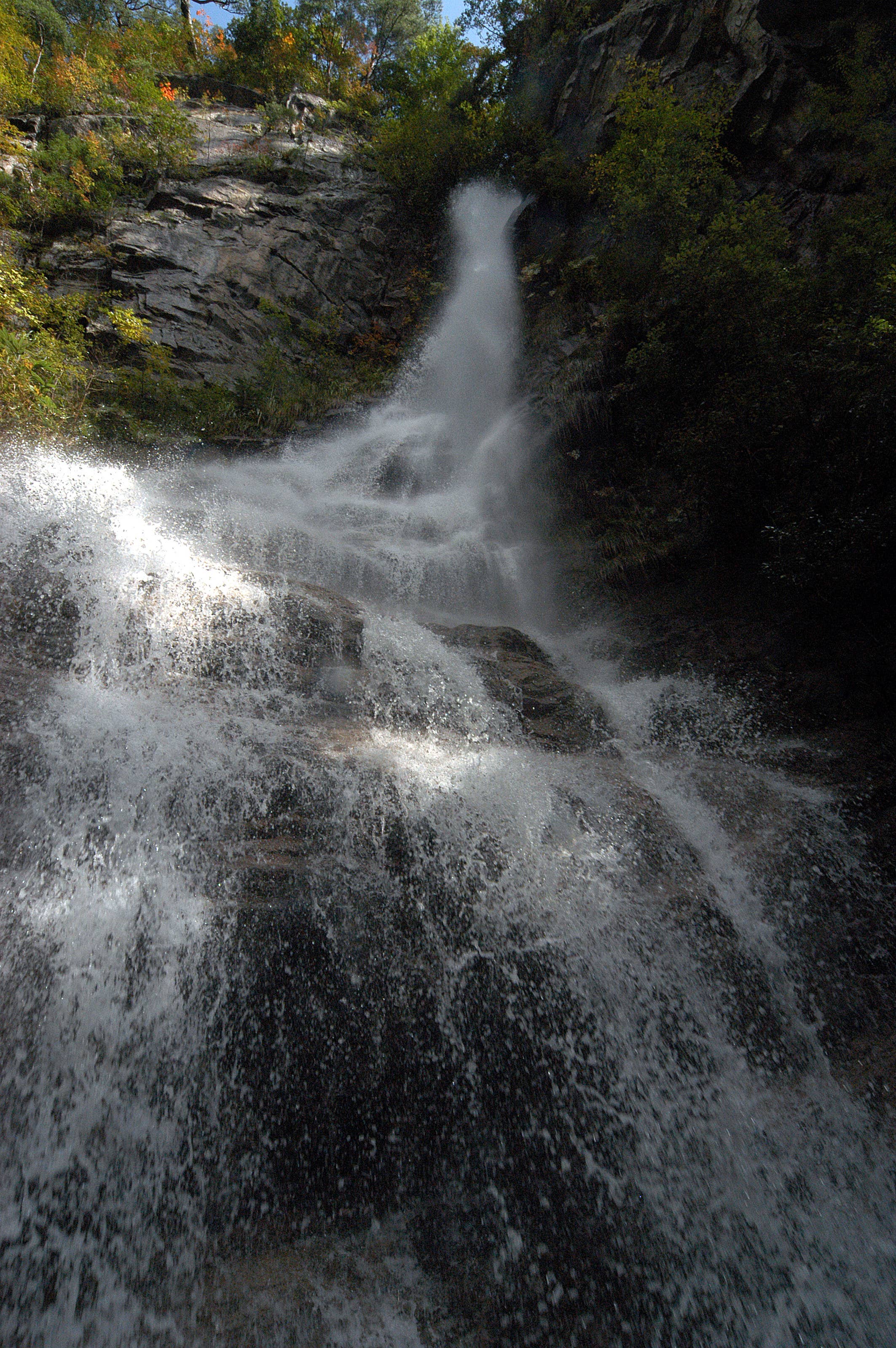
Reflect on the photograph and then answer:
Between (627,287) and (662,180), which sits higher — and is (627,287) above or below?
below

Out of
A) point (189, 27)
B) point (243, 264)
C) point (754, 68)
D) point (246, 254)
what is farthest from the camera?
point (189, 27)

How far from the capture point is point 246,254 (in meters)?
13.9

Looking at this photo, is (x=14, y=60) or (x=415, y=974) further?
(x=14, y=60)

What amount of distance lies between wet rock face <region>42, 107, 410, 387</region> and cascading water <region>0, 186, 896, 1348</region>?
880 centimetres

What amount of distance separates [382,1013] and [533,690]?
376 centimetres

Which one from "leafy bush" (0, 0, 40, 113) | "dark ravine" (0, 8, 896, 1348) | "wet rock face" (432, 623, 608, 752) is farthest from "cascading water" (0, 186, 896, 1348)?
"leafy bush" (0, 0, 40, 113)

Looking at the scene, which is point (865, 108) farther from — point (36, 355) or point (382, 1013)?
point (382, 1013)

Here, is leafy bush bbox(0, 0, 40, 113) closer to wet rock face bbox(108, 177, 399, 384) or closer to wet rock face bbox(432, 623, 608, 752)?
wet rock face bbox(108, 177, 399, 384)

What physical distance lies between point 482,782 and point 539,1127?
2.38m

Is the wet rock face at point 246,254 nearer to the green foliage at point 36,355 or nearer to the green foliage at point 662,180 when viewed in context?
the green foliage at point 36,355

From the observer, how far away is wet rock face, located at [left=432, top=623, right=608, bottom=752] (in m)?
6.07

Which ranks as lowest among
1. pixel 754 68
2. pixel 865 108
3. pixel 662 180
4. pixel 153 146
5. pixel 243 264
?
pixel 243 264

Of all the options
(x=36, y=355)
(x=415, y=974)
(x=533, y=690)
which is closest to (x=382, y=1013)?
(x=415, y=974)

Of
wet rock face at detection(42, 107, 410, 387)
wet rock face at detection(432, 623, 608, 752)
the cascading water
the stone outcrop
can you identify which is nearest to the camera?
the cascading water
